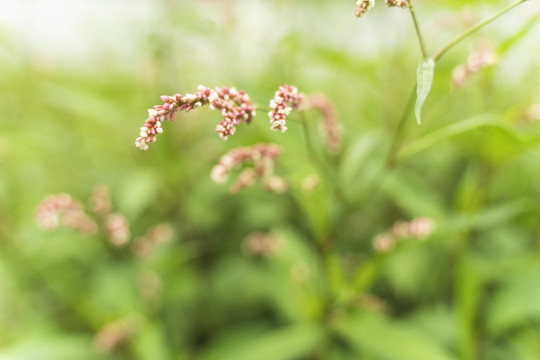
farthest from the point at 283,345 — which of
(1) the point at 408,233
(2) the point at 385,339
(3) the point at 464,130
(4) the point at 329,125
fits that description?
(3) the point at 464,130

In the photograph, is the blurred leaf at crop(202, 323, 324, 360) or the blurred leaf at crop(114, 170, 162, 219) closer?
the blurred leaf at crop(202, 323, 324, 360)

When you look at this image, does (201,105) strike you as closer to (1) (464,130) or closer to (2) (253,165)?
(2) (253,165)

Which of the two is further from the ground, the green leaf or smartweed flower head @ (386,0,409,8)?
smartweed flower head @ (386,0,409,8)

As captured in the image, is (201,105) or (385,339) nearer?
(201,105)

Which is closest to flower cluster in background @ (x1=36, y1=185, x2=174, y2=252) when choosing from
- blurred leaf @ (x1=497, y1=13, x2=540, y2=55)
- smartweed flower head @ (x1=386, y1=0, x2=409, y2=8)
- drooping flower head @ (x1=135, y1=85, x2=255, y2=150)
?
drooping flower head @ (x1=135, y1=85, x2=255, y2=150)

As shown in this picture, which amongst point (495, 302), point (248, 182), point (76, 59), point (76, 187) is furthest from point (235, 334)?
point (76, 59)

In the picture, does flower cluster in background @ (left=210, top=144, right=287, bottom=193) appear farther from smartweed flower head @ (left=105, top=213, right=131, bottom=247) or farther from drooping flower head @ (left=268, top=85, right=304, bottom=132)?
smartweed flower head @ (left=105, top=213, right=131, bottom=247)
